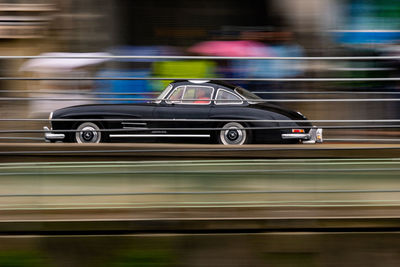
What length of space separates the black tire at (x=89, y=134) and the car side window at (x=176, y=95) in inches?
28.8

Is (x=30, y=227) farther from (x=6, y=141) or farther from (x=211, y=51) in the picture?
(x=211, y=51)

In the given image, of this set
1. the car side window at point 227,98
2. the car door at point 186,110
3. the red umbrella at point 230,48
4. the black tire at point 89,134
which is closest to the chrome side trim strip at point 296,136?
the car side window at point 227,98

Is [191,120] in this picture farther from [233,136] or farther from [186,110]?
[186,110]

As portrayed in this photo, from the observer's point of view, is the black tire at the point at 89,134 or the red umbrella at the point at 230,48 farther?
the red umbrella at the point at 230,48

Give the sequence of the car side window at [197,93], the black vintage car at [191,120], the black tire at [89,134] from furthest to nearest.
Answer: the car side window at [197,93] → the black tire at [89,134] → the black vintage car at [191,120]

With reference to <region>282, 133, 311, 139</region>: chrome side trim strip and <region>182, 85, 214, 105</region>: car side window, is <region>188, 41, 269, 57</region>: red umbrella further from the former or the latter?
<region>282, 133, 311, 139</region>: chrome side trim strip

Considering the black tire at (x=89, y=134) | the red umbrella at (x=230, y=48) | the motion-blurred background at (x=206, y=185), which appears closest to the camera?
the motion-blurred background at (x=206, y=185)

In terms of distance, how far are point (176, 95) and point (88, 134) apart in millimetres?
1033

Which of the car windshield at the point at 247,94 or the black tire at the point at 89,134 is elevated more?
the car windshield at the point at 247,94

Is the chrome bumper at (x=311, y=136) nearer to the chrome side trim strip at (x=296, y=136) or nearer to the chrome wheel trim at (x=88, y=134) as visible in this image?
the chrome side trim strip at (x=296, y=136)

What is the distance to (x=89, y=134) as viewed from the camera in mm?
7750

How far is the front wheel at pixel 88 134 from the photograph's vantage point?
7.68 meters

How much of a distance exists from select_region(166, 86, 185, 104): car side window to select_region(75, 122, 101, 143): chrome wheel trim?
760mm

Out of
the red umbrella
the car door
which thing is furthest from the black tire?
the red umbrella
